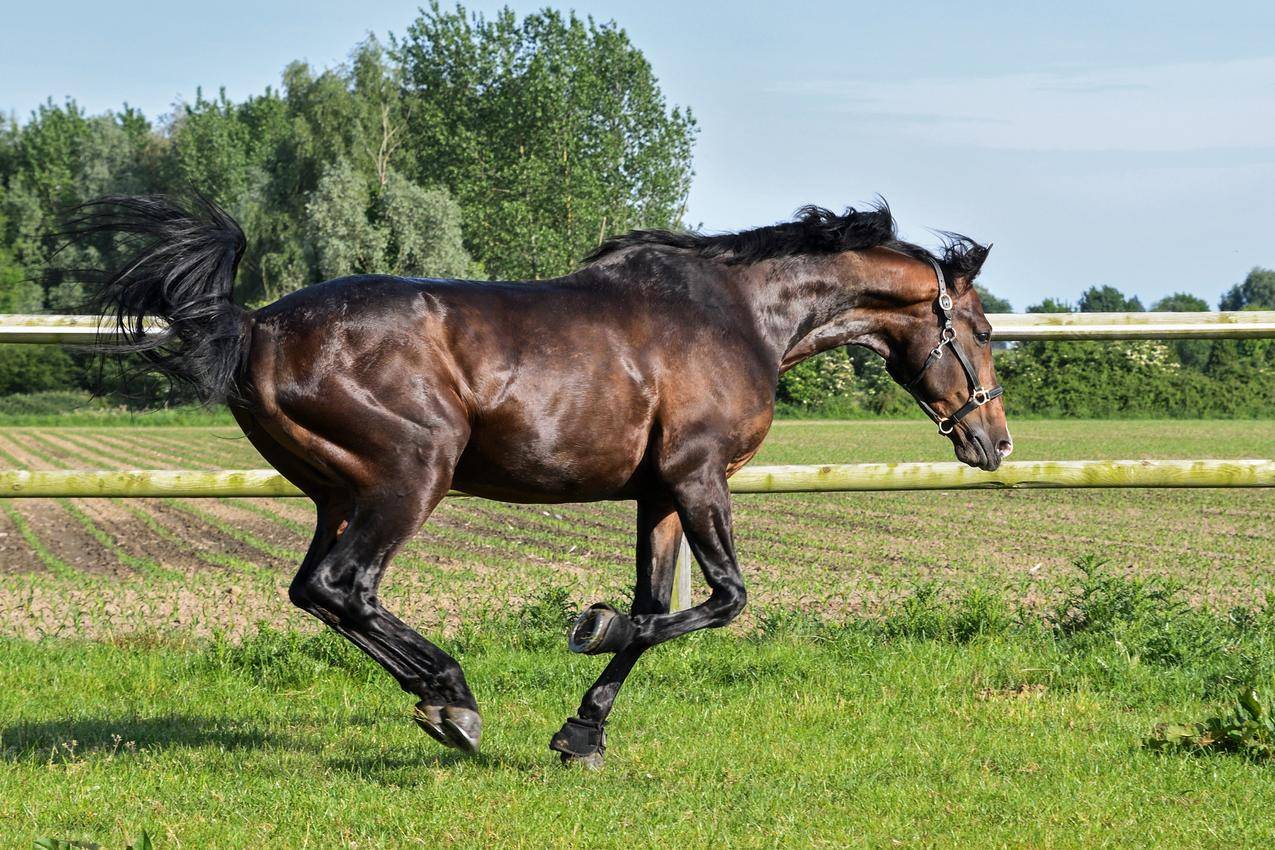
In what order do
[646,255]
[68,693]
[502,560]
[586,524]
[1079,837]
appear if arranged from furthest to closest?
[586,524], [502,560], [68,693], [646,255], [1079,837]

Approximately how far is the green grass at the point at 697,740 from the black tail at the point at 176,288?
4.77 feet

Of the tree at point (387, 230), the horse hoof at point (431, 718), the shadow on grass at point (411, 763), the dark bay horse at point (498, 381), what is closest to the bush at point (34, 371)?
the tree at point (387, 230)

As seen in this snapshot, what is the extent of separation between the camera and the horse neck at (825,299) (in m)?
4.93

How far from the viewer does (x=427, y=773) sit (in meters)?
4.61

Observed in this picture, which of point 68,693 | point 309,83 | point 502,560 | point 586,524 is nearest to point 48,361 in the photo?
point 309,83

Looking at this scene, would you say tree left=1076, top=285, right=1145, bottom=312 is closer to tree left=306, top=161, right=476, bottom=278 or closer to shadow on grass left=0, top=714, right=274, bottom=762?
Answer: tree left=306, top=161, right=476, bottom=278

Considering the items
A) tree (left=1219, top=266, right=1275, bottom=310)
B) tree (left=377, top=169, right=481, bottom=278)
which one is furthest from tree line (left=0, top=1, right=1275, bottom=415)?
tree (left=1219, top=266, right=1275, bottom=310)

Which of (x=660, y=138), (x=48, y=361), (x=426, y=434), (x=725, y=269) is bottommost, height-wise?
(x=48, y=361)

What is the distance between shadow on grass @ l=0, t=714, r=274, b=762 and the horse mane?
2.44 m

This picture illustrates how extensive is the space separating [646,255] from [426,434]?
1.19 metres

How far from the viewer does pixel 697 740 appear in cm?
516

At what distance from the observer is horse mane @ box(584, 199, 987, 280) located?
4.96 meters

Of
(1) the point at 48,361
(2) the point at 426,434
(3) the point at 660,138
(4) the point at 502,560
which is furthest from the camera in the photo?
(3) the point at 660,138

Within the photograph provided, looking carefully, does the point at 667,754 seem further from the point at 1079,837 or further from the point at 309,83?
the point at 309,83
